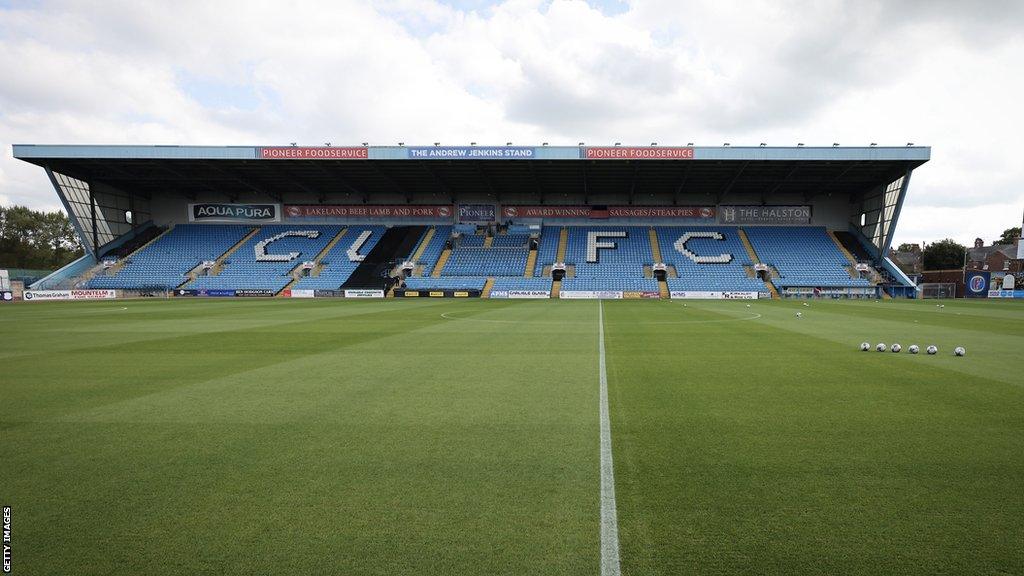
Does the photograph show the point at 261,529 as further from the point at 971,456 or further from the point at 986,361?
the point at 986,361

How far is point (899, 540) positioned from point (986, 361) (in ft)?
29.9

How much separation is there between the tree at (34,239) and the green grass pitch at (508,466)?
285 ft

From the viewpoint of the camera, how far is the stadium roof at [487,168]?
37.2 metres

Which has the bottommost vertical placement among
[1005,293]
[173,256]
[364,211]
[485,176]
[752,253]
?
[1005,293]

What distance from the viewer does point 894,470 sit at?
383cm

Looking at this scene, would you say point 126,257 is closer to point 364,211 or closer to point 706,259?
point 364,211

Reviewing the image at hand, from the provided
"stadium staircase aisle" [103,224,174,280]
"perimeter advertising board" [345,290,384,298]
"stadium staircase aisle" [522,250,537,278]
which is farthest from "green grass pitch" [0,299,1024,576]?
"stadium staircase aisle" [103,224,174,280]

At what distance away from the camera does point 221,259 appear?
45969 mm

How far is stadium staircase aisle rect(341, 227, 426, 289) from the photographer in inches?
1661

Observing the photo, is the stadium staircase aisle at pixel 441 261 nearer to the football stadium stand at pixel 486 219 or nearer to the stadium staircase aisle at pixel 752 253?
the football stadium stand at pixel 486 219

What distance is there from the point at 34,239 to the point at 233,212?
45.9 m

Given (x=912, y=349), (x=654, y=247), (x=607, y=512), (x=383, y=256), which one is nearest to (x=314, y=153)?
(x=383, y=256)

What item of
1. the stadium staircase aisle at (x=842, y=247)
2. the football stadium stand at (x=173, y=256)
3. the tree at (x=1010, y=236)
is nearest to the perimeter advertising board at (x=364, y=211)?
the football stadium stand at (x=173, y=256)

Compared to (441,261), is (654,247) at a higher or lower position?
higher
